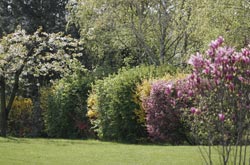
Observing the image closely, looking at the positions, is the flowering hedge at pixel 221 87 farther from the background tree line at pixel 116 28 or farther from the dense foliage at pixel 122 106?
the background tree line at pixel 116 28

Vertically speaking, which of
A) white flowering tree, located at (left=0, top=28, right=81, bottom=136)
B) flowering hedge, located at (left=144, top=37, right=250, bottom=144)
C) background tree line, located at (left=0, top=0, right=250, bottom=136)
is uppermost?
background tree line, located at (left=0, top=0, right=250, bottom=136)

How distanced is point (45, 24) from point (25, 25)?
1481 millimetres

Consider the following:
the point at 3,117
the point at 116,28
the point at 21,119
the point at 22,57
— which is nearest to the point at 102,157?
Answer: the point at 22,57

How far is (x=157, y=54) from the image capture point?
101 feet

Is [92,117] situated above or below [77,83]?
below

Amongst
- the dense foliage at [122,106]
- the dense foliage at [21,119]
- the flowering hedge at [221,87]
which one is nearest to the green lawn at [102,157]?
the dense foliage at [122,106]

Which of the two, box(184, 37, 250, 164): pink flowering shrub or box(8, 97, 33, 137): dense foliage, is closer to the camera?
box(184, 37, 250, 164): pink flowering shrub

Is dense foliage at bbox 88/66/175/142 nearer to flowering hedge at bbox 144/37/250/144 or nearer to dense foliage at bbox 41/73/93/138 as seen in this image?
dense foliage at bbox 41/73/93/138

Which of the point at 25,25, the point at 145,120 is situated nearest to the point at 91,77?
the point at 145,120

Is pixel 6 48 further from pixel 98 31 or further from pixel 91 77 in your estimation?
pixel 98 31

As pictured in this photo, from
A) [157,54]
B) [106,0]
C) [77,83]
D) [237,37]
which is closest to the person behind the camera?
[237,37]

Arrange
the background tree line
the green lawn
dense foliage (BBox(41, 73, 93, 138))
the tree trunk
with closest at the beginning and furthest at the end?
the green lawn
the tree trunk
dense foliage (BBox(41, 73, 93, 138))
the background tree line

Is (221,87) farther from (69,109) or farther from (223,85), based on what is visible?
(69,109)

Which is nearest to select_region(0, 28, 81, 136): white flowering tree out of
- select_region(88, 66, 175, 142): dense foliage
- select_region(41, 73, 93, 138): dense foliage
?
select_region(41, 73, 93, 138): dense foliage
